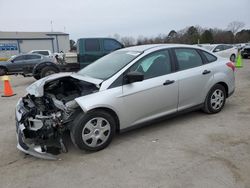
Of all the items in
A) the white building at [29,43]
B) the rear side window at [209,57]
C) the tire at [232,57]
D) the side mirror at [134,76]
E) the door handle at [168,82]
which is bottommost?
the tire at [232,57]

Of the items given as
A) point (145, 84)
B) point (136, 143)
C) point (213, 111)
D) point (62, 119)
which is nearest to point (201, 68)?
point (213, 111)

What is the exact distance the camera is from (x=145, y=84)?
12.8ft

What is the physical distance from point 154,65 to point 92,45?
7.19 metres

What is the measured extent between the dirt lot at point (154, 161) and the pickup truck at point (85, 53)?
6.65 meters

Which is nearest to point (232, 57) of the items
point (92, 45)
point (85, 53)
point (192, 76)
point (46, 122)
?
point (92, 45)

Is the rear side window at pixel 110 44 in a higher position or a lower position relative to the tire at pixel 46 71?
higher

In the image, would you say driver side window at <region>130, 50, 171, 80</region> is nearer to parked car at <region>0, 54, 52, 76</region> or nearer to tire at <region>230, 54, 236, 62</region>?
parked car at <region>0, 54, 52, 76</region>

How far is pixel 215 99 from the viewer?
4.95 m

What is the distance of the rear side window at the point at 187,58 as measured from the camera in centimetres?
445

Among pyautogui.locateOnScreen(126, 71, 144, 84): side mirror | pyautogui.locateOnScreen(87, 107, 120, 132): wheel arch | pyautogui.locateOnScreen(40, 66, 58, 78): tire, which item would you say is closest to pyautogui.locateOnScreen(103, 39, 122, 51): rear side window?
pyautogui.locateOnScreen(40, 66, 58, 78): tire

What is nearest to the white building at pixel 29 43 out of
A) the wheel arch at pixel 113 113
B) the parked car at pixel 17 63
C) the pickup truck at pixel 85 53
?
the parked car at pixel 17 63

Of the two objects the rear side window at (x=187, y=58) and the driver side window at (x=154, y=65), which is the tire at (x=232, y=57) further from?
the driver side window at (x=154, y=65)

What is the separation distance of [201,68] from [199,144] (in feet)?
5.58

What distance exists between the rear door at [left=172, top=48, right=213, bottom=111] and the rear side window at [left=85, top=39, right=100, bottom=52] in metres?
6.75
